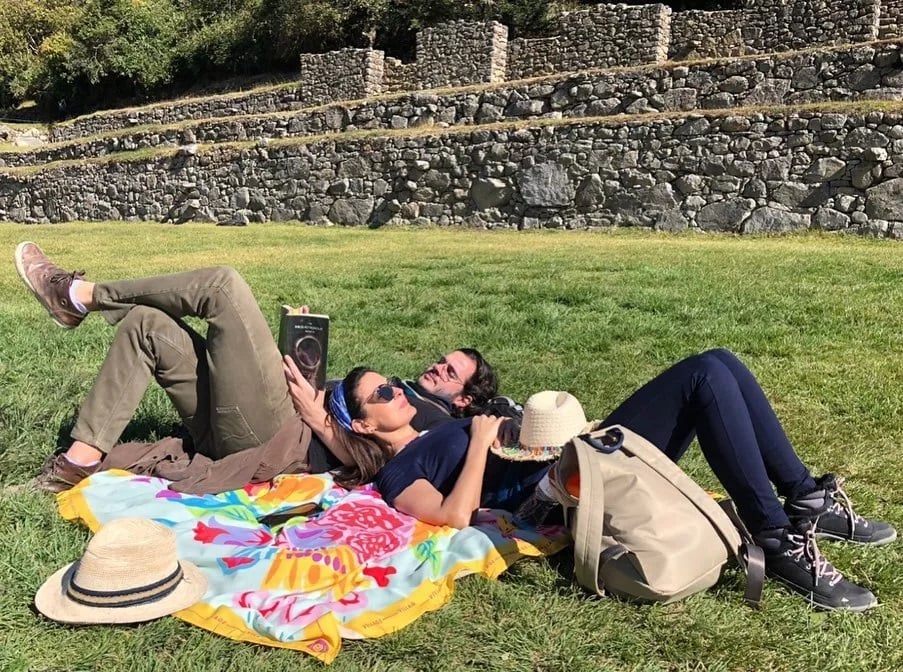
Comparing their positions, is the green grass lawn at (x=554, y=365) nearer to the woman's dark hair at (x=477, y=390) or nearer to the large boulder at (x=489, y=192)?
the large boulder at (x=489, y=192)

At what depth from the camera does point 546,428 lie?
271 cm

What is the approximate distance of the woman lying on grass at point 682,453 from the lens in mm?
2420

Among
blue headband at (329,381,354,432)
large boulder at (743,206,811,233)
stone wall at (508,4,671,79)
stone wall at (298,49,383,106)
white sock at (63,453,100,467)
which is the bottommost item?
white sock at (63,453,100,467)

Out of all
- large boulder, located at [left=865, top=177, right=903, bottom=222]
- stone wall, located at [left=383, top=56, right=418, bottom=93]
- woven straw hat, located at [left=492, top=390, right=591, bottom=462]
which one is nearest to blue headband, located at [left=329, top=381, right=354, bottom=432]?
woven straw hat, located at [left=492, top=390, right=591, bottom=462]

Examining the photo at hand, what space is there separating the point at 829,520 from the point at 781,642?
0.71 meters

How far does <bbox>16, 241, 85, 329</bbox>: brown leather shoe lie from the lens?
3145 mm

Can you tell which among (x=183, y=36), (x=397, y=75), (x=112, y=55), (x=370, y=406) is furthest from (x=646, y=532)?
(x=112, y=55)

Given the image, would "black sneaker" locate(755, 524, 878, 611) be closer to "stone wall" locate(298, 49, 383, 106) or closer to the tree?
→ "stone wall" locate(298, 49, 383, 106)

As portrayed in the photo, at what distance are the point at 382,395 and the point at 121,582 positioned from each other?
123cm

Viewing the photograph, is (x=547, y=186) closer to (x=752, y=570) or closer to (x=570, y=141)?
(x=570, y=141)

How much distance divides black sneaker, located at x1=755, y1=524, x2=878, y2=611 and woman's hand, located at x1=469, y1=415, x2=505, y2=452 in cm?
94

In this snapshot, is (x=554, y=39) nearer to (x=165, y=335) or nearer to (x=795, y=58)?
(x=795, y=58)

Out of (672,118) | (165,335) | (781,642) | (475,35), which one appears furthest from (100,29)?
(781,642)

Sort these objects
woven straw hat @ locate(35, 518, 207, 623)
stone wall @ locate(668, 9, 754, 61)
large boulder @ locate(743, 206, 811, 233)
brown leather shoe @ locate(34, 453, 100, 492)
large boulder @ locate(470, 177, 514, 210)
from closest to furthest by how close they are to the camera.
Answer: woven straw hat @ locate(35, 518, 207, 623), brown leather shoe @ locate(34, 453, 100, 492), large boulder @ locate(743, 206, 811, 233), large boulder @ locate(470, 177, 514, 210), stone wall @ locate(668, 9, 754, 61)
